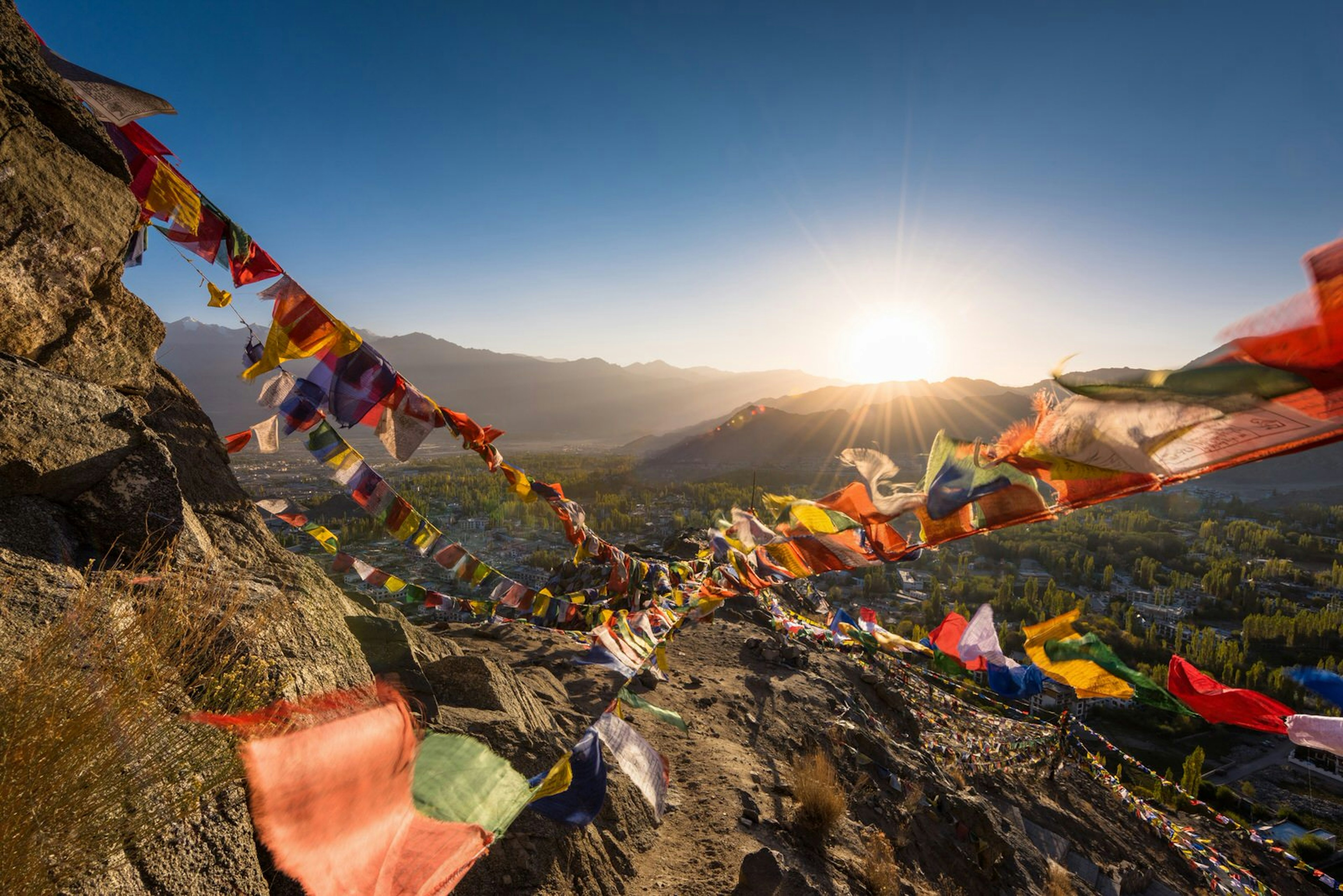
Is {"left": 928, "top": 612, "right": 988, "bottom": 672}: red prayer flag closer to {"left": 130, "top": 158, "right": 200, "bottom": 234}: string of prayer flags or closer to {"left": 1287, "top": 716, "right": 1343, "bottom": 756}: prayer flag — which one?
{"left": 1287, "top": 716, "right": 1343, "bottom": 756}: prayer flag

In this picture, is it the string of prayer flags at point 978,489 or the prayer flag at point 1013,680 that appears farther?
the prayer flag at point 1013,680

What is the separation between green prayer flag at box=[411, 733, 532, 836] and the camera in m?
2.64

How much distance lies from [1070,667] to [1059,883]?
2.60 meters

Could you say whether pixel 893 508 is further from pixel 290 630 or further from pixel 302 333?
pixel 302 333

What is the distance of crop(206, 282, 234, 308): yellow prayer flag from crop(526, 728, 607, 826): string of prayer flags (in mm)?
5528

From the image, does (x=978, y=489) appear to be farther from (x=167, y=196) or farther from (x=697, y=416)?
(x=697, y=416)

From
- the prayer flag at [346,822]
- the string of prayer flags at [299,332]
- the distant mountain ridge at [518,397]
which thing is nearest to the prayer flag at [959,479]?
the prayer flag at [346,822]

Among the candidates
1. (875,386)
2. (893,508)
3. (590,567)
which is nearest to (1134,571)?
(590,567)

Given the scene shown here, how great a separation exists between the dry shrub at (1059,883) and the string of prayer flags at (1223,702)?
2.71 meters

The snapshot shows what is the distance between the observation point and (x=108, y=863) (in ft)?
5.52

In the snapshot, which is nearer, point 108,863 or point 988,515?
point 108,863

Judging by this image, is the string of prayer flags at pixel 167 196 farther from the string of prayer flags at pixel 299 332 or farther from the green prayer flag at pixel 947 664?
the green prayer flag at pixel 947 664

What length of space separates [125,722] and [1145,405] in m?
3.64

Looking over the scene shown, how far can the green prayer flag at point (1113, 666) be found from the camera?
6.90 metres
